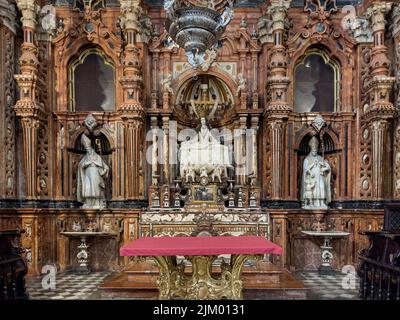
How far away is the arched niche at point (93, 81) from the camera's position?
10.0m

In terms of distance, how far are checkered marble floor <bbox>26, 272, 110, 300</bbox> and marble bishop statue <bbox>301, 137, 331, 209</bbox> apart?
5.84 metres

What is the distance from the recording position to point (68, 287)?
24.6 feet

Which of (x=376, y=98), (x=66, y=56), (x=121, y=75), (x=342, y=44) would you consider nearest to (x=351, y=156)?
(x=376, y=98)

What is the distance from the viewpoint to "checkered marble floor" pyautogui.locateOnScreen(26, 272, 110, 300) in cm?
680

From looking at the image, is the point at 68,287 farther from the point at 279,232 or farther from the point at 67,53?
the point at 67,53

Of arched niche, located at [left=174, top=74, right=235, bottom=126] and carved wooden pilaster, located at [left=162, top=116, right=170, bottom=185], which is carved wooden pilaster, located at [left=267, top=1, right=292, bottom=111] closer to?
arched niche, located at [left=174, top=74, right=235, bottom=126]

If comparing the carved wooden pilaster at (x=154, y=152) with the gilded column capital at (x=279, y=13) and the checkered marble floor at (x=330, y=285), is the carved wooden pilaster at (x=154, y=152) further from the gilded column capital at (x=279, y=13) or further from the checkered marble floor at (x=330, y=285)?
the checkered marble floor at (x=330, y=285)

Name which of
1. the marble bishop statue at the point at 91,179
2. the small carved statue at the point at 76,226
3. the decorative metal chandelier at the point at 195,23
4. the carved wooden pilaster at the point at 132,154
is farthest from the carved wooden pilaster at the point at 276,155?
the small carved statue at the point at 76,226

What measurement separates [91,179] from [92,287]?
10.0ft

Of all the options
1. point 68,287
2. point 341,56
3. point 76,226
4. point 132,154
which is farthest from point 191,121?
point 68,287

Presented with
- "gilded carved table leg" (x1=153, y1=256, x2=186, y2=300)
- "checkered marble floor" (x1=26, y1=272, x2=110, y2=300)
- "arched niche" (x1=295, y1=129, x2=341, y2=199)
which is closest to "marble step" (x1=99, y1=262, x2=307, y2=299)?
"checkered marble floor" (x1=26, y1=272, x2=110, y2=300)

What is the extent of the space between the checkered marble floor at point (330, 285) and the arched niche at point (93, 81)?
716cm

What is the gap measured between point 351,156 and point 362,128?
32.8 inches
